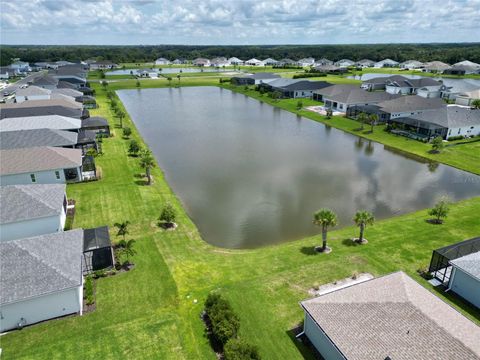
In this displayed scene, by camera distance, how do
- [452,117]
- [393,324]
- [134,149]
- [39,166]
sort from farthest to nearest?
[452,117] → [134,149] → [39,166] → [393,324]

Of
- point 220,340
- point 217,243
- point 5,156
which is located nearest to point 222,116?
point 5,156

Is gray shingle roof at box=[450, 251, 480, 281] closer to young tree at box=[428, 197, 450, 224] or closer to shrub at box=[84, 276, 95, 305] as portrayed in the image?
young tree at box=[428, 197, 450, 224]

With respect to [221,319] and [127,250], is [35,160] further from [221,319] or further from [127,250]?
[221,319]

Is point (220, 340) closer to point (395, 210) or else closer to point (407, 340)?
point (407, 340)

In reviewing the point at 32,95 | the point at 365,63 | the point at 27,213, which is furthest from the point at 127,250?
the point at 365,63

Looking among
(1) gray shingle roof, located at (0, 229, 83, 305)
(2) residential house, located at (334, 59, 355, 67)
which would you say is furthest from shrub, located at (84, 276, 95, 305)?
(2) residential house, located at (334, 59, 355, 67)
